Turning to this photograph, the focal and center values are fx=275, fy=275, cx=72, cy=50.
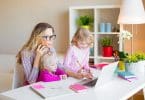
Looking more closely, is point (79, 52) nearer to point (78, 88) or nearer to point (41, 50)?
point (41, 50)

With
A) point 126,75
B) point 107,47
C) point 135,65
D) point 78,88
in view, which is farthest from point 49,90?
point 107,47

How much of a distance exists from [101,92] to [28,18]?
3036 millimetres

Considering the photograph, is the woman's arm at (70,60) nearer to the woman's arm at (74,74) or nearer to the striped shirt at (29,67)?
the woman's arm at (74,74)

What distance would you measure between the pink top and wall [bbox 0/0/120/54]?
5.18ft

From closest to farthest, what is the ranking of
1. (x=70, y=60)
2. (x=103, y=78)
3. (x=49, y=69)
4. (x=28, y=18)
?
(x=103, y=78) → (x=49, y=69) → (x=70, y=60) → (x=28, y=18)

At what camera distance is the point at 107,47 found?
12.4ft

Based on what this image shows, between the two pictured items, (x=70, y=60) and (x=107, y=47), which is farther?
(x=107, y=47)

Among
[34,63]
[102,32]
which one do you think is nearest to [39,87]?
[34,63]

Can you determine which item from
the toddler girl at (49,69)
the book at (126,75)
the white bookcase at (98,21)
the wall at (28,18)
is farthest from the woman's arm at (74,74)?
the wall at (28,18)

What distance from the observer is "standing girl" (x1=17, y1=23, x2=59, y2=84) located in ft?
6.90

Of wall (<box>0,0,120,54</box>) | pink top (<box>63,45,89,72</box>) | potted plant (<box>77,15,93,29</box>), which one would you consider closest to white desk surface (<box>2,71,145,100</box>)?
pink top (<box>63,45,89,72</box>)

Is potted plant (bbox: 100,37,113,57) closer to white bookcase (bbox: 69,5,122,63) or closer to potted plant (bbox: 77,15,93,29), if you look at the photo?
white bookcase (bbox: 69,5,122,63)

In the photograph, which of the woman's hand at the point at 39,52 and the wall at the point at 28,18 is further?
the wall at the point at 28,18

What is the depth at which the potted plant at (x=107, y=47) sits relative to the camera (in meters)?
3.79
